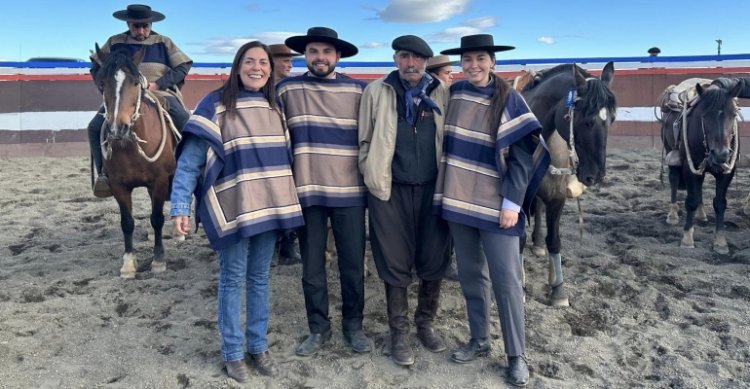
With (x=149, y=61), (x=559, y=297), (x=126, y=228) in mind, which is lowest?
(x=559, y=297)

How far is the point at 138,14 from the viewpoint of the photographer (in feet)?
A: 17.8

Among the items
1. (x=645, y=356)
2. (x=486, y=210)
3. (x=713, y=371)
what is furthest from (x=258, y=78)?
(x=713, y=371)

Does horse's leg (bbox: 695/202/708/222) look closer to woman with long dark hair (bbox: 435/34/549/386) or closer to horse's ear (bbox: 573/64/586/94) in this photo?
horse's ear (bbox: 573/64/586/94)

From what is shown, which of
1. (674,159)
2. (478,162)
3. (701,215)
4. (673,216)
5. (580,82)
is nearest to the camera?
(478,162)

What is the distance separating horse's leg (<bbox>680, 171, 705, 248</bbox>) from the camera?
582 centimetres

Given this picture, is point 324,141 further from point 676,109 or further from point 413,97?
point 676,109

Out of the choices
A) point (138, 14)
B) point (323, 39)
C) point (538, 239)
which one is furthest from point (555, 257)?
point (138, 14)

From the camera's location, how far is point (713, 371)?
332cm

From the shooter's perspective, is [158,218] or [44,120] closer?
[158,218]

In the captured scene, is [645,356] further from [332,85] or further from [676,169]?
[676,169]

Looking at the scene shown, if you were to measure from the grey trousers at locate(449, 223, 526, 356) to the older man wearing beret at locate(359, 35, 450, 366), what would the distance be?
168 mm

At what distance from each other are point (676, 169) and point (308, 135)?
5.40 meters

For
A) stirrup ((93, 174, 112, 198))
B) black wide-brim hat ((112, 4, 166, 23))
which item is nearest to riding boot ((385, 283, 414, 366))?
stirrup ((93, 174, 112, 198))

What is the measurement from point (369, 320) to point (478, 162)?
155 cm
